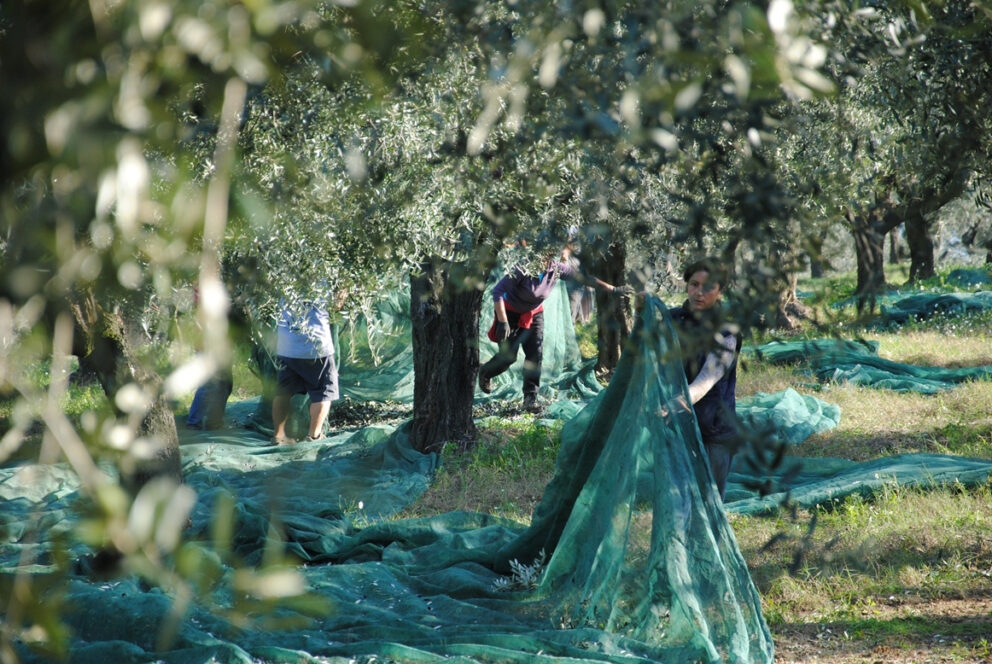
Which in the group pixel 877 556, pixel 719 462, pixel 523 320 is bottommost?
pixel 877 556

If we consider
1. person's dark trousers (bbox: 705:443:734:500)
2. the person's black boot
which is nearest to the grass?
person's dark trousers (bbox: 705:443:734:500)

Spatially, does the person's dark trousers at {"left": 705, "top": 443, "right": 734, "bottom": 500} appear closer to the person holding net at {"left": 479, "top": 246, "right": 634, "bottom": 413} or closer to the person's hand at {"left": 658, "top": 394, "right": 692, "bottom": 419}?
the person's hand at {"left": 658, "top": 394, "right": 692, "bottom": 419}

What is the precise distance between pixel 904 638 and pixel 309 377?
6.62 metres

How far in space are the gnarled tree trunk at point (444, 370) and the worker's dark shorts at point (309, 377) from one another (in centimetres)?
106

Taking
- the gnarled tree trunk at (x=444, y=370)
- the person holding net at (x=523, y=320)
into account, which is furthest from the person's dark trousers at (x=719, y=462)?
the person holding net at (x=523, y=320)

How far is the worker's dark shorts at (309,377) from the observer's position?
34.1 ft

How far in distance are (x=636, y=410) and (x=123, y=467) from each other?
14.4 ft

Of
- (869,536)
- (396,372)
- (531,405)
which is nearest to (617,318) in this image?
(531,405)

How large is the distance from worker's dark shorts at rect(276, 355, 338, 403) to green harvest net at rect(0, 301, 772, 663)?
130 inches

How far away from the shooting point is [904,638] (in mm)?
5570

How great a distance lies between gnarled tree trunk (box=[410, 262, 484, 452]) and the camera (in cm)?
987

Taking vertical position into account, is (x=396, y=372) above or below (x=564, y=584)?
above

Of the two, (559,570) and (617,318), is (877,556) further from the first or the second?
(617,318)

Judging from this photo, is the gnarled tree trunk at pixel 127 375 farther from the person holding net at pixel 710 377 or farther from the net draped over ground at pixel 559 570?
the person holding net at pixel 710 377
